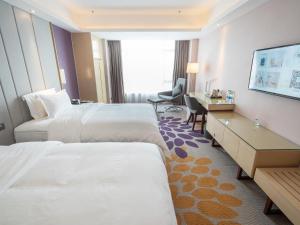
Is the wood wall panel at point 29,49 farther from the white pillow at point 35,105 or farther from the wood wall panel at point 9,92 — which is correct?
the wood wall panel at point 9,92

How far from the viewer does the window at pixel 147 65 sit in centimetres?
544

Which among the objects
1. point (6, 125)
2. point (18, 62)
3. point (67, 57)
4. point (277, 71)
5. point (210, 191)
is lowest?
point (210, 191)

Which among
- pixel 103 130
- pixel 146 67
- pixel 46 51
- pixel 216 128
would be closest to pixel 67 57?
pixel 46 51

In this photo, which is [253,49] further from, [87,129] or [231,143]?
[87,129]

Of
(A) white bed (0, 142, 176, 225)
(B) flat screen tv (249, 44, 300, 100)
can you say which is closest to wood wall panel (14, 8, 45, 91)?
(A) white bed (0, 142, 176, 225)

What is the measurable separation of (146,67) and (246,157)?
446 centimetres

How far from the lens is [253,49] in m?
2.43

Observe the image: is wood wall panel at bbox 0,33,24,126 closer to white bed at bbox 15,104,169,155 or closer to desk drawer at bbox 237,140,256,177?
white bed at bbox 15,104,169,155

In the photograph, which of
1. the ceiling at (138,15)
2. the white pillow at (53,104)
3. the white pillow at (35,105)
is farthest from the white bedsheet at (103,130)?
the ceiling at (138,15)

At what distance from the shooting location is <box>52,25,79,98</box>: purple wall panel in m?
3.53

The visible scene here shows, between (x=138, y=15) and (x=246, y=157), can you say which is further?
(x=138, y=15)

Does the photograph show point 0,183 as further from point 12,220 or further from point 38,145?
point 38,145

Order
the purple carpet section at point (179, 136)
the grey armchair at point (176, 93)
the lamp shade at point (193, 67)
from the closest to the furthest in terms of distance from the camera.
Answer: the purple carpet section at point (179, 136) < the lamp shade at point (193, 67) < the grey armchair at point (176, 93)

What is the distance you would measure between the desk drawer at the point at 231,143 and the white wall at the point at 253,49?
511mm
